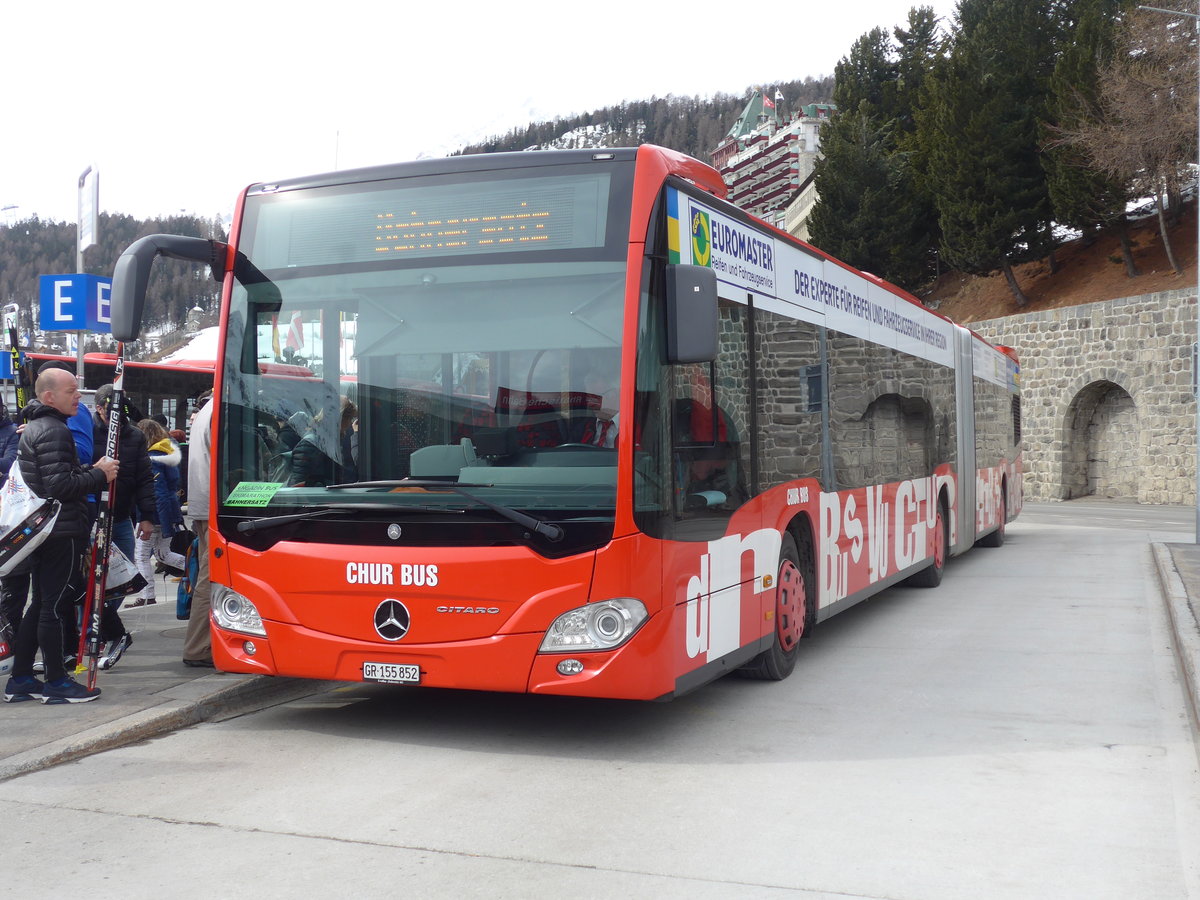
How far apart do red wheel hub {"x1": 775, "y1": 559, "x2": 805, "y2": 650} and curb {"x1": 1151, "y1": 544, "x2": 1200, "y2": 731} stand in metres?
2.26

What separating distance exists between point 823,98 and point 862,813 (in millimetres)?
131903

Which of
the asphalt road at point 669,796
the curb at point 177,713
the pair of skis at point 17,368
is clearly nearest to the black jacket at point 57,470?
the curb at point 177,713

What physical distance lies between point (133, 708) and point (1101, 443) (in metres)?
31.5

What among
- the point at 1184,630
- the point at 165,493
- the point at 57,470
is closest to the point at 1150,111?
the point at 1184,630

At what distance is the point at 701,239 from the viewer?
245 inches

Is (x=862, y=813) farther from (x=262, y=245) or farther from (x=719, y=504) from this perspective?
(x=262, y=245)

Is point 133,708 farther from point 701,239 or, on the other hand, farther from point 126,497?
point 701,239

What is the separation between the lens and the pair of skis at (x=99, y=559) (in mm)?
6641

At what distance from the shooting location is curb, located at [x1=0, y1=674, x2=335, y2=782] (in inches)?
217

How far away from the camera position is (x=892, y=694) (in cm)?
727

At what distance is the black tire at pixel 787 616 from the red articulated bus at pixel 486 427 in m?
0.62

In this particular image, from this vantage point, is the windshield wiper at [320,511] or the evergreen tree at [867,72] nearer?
the windshield wiper at [320,511]

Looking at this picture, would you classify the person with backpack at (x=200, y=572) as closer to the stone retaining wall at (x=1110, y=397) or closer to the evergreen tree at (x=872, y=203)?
the stone retaining wall at (x=1110, y=397)

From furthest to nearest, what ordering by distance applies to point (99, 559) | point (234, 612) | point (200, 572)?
point (200, 572), point (99, 559), point (234, 612)
